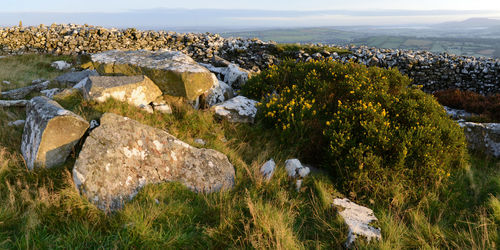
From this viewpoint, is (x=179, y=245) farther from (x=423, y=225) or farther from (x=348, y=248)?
(x=423, y=225)

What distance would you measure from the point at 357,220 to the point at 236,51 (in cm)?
1292

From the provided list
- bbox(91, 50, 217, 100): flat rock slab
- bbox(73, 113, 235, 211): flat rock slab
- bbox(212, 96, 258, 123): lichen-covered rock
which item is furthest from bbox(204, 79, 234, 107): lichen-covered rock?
bbox(73, 113, 235, 211): flat rock slab

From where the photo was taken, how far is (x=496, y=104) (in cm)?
1070

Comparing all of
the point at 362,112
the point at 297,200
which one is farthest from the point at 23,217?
the point at 362,112

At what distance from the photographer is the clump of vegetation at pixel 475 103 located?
10336 mm

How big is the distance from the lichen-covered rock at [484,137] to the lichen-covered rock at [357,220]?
5374mm

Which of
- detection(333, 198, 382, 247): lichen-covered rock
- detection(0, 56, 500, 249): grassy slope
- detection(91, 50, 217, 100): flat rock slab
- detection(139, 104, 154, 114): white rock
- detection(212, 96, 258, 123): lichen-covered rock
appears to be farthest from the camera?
detection(91, 50, 217, 100): flat rock slab

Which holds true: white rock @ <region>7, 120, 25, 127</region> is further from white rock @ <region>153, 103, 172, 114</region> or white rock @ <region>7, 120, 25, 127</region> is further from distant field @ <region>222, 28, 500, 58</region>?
distant field @ <region>222, 28, 500, 58</region>

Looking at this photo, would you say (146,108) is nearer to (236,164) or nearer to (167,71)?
(167,71)

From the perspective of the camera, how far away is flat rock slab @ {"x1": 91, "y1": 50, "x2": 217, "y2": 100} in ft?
25.5

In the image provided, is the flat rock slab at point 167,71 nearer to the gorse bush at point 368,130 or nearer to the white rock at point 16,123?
the gorse bush at point 368,130

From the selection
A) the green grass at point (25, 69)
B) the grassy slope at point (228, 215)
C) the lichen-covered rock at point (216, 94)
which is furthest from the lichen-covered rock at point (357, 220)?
the green grass at point (25, 69)

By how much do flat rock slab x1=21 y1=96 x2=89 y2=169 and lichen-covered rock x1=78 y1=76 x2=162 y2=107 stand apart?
1456 mm

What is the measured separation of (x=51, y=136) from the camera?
4617 mm
